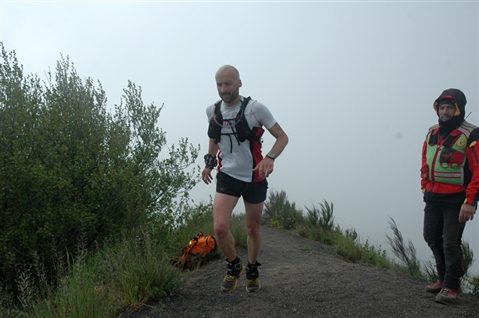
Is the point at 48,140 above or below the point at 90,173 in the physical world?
above

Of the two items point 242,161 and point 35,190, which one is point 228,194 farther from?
point 35,190

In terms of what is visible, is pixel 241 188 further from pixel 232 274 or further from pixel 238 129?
pixel 232 274

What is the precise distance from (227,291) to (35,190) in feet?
13.9

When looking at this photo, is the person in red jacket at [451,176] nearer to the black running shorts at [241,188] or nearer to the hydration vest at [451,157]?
the hydration vest at [451,157]

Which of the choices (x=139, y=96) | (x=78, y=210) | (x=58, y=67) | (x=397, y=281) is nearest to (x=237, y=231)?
(x=78, y=210)

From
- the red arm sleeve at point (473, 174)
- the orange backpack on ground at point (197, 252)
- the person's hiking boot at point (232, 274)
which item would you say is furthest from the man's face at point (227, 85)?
the orange backpack on ground at point (197, 252)

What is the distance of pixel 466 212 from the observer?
13.0ft

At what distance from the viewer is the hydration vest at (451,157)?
13.6ft

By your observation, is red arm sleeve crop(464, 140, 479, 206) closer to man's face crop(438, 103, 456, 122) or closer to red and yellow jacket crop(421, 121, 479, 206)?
red and yellow jacket crop(421, 121, 479, 206)

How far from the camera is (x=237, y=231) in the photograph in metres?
7.73

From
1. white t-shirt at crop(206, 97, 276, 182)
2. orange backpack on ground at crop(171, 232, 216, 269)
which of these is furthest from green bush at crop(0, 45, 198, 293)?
white t-shirt at crop(206, 97, 276, 182)

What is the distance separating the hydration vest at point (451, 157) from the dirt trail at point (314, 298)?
120 cm

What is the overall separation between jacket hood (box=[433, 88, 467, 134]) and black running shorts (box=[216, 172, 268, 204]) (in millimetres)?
1880

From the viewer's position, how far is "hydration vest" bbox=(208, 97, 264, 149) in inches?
158
